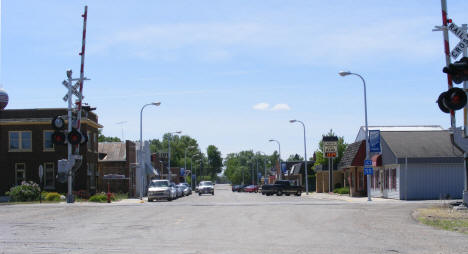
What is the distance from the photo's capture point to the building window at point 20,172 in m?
48.5

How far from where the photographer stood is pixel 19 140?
4859cm

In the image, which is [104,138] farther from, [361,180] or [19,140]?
[361,180]

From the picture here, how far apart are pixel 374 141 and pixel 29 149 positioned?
28.9 metres

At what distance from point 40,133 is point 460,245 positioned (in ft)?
137

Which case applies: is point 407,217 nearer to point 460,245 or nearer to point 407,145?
point 460,245

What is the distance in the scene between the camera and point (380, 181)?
44.4 m

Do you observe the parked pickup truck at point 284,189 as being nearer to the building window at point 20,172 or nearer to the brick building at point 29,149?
the brick building at point 29,149

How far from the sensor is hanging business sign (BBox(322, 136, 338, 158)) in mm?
60500

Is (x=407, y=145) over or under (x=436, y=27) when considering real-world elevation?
under

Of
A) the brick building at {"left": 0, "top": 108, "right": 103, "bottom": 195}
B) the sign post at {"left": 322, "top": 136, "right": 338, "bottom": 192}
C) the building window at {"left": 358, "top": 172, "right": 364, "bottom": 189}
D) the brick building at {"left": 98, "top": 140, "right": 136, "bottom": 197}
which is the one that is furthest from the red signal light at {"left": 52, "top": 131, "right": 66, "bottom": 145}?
the sign post at {"left": 322, "top": 136, "right": 338, "bottom": 192}

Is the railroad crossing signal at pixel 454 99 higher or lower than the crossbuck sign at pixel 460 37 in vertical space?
lower

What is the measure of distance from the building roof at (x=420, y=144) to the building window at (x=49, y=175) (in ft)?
90.7

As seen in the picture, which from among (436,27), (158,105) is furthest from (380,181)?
(436,27)

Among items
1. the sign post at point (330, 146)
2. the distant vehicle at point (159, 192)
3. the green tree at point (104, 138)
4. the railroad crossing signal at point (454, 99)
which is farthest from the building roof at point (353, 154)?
the green tree at point (104, 138)
